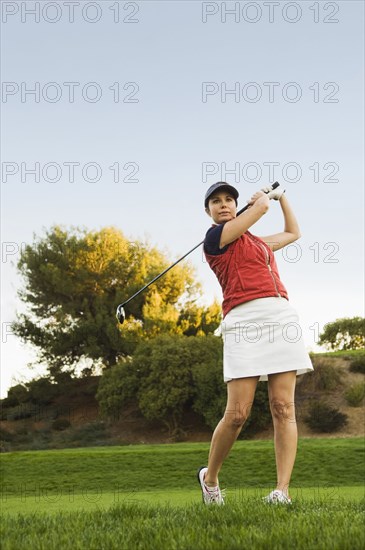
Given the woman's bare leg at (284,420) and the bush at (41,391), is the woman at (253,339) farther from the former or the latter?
the bush at (41,391)

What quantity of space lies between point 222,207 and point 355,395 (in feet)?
63.7

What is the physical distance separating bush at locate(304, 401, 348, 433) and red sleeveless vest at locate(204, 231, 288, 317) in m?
A: 18.2

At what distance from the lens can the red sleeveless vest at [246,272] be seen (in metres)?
4.41

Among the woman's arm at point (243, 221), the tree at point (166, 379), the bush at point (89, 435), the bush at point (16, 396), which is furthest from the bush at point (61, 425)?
the woman's arm at point (243, 221)

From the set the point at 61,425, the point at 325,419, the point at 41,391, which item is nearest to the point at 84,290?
the point at 41,391

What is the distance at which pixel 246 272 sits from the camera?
4.44 metres

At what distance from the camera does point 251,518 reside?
11.0ft

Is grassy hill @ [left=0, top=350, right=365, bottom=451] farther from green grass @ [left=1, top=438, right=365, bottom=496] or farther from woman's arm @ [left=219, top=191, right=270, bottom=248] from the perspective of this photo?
woman's arm @ [left=219, top=191, right=270, bottom=248]

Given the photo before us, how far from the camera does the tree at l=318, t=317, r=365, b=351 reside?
3925cm

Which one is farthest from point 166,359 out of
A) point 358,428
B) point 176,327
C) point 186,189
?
point 186,189

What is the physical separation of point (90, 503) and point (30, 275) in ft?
93.7

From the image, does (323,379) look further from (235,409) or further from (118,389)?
(235,409)

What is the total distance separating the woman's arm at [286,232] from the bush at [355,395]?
740 inches

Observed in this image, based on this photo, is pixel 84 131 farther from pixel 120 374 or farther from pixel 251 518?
pixel 251 518
